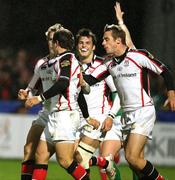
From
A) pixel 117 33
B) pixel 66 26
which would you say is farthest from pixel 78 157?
pixel 66 26

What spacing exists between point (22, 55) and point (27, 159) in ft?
24.9

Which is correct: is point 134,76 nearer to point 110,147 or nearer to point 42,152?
point 110,147

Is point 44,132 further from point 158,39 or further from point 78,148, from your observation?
point 158,39

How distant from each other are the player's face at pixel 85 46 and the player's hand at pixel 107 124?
2.75 feet

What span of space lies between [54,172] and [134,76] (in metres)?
3.95

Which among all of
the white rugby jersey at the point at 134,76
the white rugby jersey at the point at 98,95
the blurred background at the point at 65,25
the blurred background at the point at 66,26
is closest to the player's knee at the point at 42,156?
the white rugby jersey at the point at 134,76

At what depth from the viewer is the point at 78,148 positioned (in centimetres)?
961

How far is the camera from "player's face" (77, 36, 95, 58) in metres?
9.67

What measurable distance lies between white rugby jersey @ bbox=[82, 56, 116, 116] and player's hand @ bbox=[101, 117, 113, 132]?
39cm

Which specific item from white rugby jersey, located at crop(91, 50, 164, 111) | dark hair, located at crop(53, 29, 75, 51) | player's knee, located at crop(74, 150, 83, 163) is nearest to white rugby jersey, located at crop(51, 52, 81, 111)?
dark hair, located at crop(53, 29, 75, 51)

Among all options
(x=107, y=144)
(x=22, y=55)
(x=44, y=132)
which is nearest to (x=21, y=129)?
(x=22, y=55)

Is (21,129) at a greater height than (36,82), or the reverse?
(36,82)

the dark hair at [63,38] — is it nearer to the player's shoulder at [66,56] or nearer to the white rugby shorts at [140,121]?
the player's shoulder at [66,56]

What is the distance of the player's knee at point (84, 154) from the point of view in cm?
953
